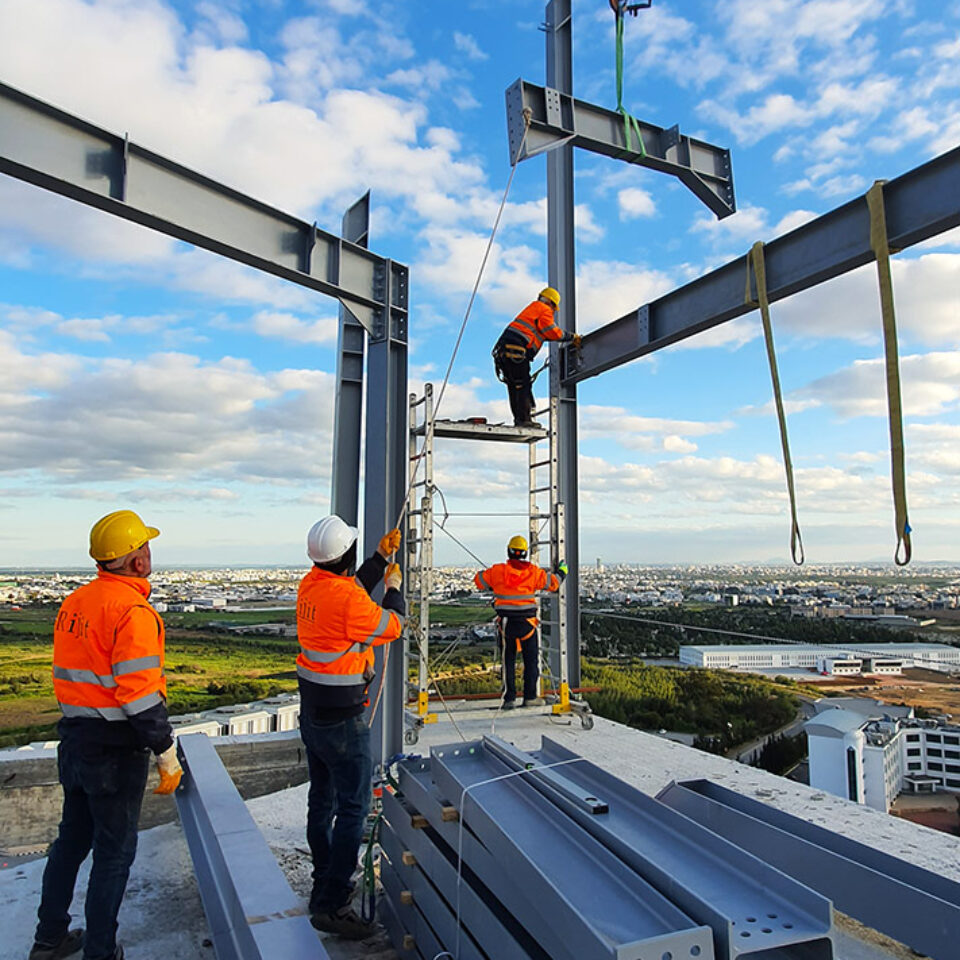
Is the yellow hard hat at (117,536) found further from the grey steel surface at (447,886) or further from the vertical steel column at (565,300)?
the vertical steel column at (565,300)

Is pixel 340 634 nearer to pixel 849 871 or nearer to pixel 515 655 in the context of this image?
pixel 849 871

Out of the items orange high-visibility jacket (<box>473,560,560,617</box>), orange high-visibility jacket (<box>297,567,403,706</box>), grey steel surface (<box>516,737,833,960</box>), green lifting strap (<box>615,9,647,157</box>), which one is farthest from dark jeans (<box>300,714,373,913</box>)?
green lifting strap (<box>615,9,647,157</box>)

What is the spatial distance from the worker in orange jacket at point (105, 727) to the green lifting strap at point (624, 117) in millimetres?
6802

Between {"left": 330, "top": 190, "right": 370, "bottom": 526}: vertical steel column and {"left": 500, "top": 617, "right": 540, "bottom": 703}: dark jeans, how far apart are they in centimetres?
203

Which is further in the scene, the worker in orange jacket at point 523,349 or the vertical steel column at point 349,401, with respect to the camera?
the worker in orange jacket at point 523,349

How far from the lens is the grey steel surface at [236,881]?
94.2 inches

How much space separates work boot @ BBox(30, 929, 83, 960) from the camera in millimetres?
3143

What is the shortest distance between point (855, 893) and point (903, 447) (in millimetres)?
2356

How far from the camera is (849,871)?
3.12 meters

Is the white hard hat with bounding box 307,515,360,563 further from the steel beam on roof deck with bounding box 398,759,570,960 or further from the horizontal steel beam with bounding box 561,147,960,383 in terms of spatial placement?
the horizontal steel beam with bounding box 561,147,960,383

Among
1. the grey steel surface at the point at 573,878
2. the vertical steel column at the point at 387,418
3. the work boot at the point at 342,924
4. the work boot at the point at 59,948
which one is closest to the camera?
the grey steel surface at the point at 573,878

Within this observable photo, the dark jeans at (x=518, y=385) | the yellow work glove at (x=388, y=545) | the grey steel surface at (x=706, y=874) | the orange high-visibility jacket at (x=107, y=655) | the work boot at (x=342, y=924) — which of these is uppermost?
the dark jeans at (x=518, y=385)

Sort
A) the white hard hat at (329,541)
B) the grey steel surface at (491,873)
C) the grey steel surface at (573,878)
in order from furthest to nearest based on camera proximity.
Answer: the white hard hat at (329,541) < the grey steel surface at (491,873) < the grey steel surface at (573,878)

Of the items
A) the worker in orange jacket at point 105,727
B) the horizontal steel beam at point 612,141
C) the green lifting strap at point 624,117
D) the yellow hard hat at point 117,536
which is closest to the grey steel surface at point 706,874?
the worker in orange jacket at point 105,727
